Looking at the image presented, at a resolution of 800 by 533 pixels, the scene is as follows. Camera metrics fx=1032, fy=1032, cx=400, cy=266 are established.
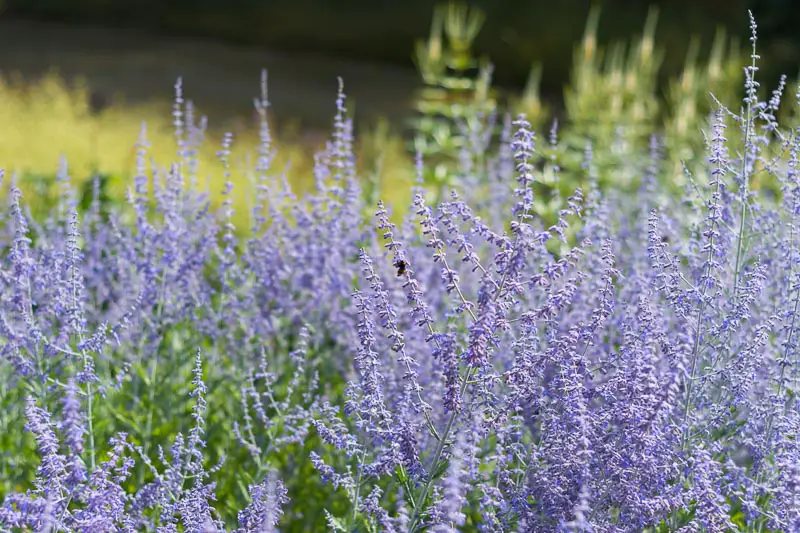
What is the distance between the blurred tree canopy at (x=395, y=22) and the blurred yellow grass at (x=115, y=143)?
4182 mm

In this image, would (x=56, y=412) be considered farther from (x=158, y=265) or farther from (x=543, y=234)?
(x=543, y=234)

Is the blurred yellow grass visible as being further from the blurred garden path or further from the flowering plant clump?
the flowering plant clump

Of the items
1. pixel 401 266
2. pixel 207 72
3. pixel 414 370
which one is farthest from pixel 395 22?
pixel 401 266

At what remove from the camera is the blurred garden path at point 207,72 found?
12562 millimetres

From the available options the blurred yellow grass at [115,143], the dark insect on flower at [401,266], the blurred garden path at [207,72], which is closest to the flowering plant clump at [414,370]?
the dark insect on flower at [401,266]

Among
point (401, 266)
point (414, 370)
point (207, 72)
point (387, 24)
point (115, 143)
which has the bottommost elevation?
point (414, 370)

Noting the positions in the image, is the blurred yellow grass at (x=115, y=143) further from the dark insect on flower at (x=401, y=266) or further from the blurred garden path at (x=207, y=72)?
the dark insect on flower at (x=401, y=266)

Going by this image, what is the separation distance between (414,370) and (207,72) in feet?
39.7

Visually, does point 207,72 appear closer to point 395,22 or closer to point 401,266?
point 395,22

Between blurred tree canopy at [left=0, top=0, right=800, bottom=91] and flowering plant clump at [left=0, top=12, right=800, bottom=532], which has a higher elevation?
blurred tree canopy at [left=0, top=0, right=800, bottom=91]

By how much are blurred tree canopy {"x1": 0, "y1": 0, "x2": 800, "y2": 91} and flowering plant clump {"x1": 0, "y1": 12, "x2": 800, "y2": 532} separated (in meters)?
8.42

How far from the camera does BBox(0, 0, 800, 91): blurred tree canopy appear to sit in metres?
12.9

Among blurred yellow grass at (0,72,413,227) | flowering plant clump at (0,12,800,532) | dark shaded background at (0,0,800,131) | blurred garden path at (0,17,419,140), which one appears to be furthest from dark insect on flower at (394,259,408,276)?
blurred garden path at (0,17,419,140)

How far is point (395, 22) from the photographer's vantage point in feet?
48.8
